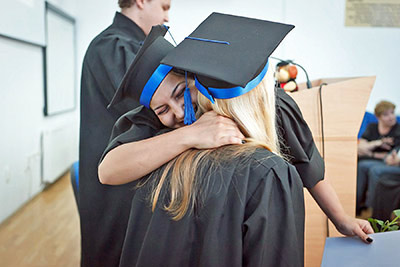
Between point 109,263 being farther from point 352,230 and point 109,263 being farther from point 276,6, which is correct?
point 276,6

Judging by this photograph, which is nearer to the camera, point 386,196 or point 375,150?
point 386,196

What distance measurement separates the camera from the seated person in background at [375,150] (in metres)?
3.79

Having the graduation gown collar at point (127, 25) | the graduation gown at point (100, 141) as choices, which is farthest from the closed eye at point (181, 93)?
the graduation gown collar at point (127, 25)

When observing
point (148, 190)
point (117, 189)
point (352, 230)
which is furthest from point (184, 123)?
point (117, 189)

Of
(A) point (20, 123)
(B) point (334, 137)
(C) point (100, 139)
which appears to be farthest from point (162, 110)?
(A) point (20, 123)

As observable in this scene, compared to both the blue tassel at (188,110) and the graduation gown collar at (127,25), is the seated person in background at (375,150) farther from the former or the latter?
the blue tassel at (188,110)

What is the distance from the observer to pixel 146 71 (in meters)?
1.13

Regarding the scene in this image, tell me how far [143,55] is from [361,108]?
1028 mm

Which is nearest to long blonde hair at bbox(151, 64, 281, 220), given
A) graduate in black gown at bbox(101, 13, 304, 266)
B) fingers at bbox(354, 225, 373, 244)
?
graduate in black gown at bbox(101, 13, 304, 266)

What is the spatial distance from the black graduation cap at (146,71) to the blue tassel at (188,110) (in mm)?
85

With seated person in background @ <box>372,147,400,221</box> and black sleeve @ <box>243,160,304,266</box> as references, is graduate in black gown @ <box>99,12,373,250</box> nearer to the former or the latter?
black sleeve @ <box>243,160,304,266</box>

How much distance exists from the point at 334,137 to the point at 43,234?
2.65 meters

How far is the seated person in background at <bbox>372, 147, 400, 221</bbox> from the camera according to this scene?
3.49 metres

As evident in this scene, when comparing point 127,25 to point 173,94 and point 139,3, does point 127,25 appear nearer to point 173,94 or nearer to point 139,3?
point 139,3
